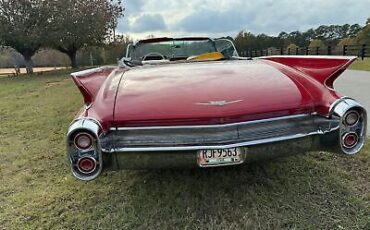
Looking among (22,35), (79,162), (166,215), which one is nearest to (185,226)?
(166,215)

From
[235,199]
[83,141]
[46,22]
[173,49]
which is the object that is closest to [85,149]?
[83,141]

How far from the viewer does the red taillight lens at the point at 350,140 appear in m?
2.53

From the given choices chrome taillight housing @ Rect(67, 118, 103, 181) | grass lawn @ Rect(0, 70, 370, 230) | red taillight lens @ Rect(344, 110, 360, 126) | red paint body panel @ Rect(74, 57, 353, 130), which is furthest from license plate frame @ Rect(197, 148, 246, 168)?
red taillight lens @ Rect(344, 110, 360, 126)

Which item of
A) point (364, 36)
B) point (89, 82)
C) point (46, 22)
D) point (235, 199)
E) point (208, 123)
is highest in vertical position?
point (46, 22)

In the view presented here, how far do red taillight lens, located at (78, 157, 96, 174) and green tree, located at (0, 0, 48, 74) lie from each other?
2283cm

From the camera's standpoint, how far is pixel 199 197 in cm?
298

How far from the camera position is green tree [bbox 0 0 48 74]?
22812mm

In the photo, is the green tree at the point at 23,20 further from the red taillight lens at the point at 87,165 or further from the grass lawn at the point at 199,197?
the red taillight lens at the point at 87,165

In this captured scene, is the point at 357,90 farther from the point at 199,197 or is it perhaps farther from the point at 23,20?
the point at 23,20

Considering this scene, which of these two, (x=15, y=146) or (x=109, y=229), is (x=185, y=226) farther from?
(x=15, y=146)

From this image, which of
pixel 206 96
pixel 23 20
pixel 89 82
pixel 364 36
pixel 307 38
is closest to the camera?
pixel 206 96

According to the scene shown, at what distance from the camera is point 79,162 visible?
237cm

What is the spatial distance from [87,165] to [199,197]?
1042mm

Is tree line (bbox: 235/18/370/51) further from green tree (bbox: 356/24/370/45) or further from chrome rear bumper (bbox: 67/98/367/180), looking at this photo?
chrome rear bumper (bbox: 67/98/367/180)
